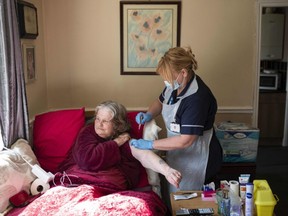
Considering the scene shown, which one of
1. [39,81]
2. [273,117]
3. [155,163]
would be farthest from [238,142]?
[273,117]

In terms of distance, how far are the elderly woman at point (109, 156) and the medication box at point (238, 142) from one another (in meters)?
0.83

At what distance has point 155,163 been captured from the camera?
2174 mm

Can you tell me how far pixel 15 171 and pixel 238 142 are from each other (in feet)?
5.61

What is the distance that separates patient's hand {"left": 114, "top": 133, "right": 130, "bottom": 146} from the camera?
232 centimetres

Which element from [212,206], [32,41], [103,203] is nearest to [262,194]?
[212,206]

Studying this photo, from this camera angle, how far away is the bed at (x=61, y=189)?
5.99ft

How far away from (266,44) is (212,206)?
4.14 metres

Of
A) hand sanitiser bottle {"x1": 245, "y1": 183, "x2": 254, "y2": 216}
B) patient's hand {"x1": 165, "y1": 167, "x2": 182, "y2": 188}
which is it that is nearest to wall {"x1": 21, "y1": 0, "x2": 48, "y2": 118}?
patient's hand {"x1": 165, "y1": 167, "x2": 182, "y2": 188}

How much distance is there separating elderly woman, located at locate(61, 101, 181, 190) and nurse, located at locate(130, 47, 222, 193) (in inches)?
6.0

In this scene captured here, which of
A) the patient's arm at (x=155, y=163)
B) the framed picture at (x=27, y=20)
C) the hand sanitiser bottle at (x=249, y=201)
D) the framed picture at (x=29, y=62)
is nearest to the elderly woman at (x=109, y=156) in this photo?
the patient's arm at (x=155, y=163)

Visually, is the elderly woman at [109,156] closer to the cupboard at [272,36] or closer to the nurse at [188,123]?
the nurse at [188,123]

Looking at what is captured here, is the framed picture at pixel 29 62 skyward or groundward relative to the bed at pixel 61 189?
skyward

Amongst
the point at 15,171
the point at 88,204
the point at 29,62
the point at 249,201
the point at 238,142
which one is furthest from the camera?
the point at 238,142

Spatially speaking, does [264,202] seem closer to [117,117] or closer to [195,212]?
[195,212]
